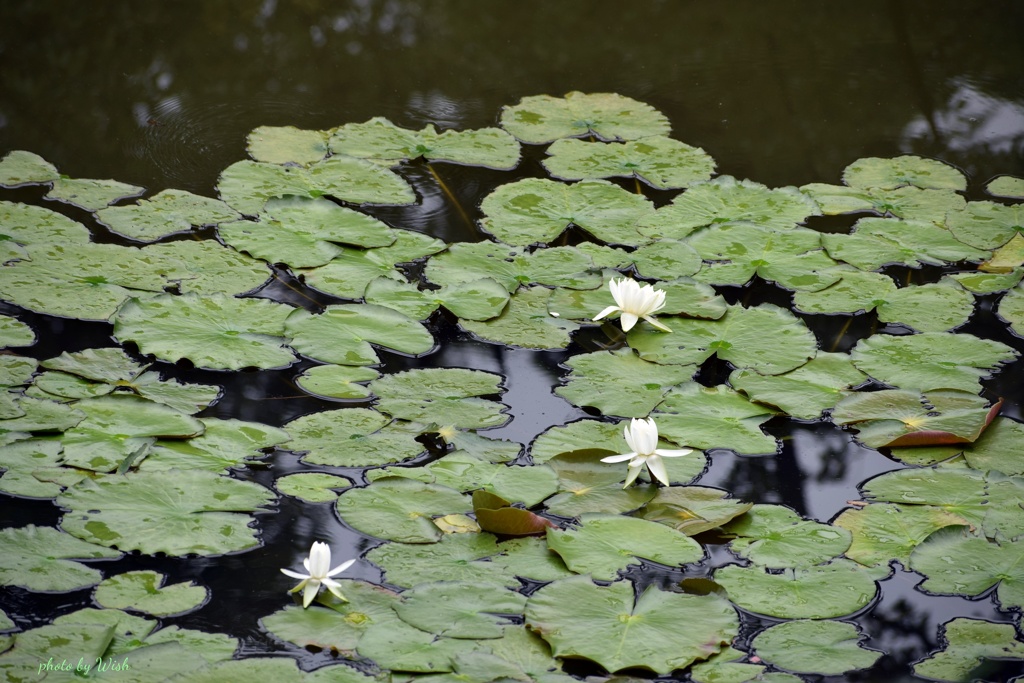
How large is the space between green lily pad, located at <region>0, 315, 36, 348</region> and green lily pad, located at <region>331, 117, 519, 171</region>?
1.18 m

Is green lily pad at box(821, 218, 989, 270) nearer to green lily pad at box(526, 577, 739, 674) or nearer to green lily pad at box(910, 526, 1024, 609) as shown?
green lily pad at box(910, 526, 1024, 609)

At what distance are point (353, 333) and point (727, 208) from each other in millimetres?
1261

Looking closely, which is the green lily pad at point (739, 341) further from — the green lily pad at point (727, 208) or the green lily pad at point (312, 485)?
the green lily pad at point (312, 485)

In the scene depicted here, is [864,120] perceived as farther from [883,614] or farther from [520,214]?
[883,614]

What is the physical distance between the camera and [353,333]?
2443 mm

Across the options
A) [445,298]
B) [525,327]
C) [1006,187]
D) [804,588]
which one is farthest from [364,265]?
[1006,187]

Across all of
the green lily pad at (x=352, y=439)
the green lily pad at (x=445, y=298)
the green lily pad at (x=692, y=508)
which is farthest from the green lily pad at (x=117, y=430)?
the green lily pad at (x=692, y=508)

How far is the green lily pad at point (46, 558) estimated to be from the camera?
5.76 ft

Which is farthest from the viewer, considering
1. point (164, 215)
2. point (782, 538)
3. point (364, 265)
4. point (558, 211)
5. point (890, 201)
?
point (890, 201)

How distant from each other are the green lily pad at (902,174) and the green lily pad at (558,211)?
2.51 feet

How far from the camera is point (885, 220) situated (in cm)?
296

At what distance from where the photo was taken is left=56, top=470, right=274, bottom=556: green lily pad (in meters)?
1.85

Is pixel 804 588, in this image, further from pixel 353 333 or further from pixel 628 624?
pixel 353 333

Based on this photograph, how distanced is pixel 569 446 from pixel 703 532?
14.3 inches
